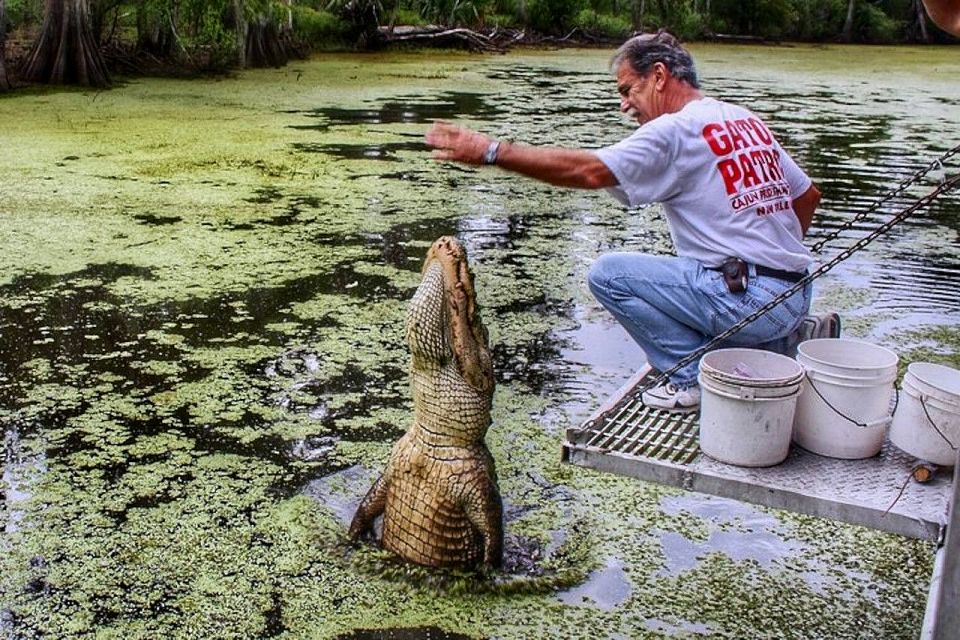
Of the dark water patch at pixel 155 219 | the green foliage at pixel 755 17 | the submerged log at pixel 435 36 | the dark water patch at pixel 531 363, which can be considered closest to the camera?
the dark water patch at pixel 531 363

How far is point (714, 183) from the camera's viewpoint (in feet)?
7.00

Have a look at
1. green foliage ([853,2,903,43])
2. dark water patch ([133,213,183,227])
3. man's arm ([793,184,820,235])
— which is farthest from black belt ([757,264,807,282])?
green foliage ([853,2,903,43])

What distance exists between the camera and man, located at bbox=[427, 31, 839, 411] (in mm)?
2086

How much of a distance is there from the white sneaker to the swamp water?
1.26ft

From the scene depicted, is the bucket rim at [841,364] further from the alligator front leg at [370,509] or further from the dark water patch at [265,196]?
the dark water patch at [265,196]

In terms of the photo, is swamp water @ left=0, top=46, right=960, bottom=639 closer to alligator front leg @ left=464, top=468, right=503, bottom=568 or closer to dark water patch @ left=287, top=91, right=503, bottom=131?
alligator front leg @ left=464, top=468, right=503, bottom=568

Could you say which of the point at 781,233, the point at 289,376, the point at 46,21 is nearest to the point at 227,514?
the point at 289,376

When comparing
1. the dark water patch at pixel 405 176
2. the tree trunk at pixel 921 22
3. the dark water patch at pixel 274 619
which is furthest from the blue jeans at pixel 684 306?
the tree trunk at pixel 921 22

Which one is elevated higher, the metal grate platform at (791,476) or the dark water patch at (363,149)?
the metal grate platform at (791,476)

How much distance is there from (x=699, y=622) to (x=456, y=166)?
5.15 metres

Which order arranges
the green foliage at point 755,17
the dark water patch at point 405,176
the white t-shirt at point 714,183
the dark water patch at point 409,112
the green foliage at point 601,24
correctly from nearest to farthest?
the white t-shirt at point 714,183, the dark water patch at point 405,176, the dark water patch at point 409,112, the green foliage at point 601,24, the green foliage at point 755,17

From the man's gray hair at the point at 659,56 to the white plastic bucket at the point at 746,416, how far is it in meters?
0.72

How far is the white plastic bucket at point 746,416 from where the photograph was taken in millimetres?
1776

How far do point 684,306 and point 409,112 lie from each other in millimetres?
7670
